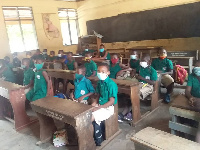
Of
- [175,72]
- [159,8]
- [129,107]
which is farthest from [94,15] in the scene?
[129,107]

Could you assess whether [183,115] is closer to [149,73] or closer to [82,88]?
[149,73]

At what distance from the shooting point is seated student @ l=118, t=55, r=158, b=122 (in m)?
3.59

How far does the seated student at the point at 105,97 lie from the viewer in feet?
8.65

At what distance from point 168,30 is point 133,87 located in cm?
554

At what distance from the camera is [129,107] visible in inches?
144

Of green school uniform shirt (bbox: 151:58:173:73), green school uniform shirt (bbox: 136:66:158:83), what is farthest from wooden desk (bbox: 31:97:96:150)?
green school uniform shirt (bbox: 151:58:173:73)

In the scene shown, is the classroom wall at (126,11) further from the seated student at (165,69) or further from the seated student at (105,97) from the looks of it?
the seated student at (105,97)

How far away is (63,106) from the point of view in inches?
99.7

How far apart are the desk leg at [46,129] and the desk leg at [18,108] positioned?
826 millimetres

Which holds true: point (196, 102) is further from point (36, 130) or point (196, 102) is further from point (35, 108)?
point (36, 130)

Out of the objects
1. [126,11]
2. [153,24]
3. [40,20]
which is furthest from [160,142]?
[40,20]

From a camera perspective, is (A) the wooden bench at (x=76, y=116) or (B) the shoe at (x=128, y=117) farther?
(B) the shoe at (x=128, y=117)

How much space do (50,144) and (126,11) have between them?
25.0ft

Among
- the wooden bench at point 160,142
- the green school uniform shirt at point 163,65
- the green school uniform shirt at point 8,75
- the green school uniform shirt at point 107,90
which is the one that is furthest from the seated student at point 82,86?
the green school uniform shirt at point 8,75
